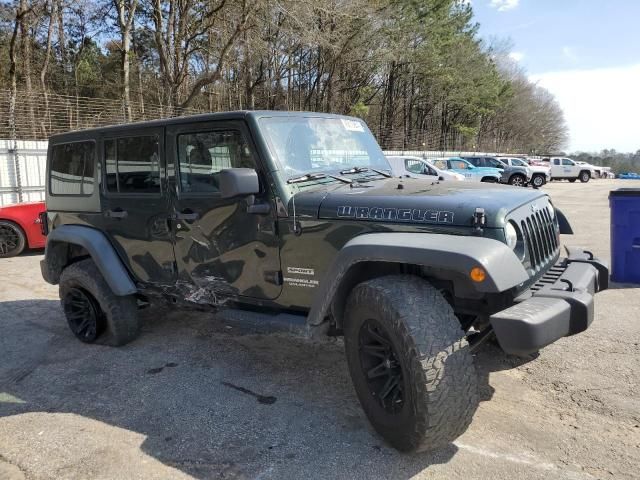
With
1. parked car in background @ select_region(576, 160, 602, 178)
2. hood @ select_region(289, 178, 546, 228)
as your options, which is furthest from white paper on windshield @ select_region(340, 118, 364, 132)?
parked car in background @ select_region(576, 160, 602, 178)

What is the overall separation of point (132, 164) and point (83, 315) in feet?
5.20

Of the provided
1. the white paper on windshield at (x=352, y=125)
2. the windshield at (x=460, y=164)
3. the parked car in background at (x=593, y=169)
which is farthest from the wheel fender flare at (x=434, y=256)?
the parked car in background at (x=593, y=169)

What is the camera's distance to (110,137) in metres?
4.48

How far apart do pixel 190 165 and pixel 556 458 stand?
10.00ft

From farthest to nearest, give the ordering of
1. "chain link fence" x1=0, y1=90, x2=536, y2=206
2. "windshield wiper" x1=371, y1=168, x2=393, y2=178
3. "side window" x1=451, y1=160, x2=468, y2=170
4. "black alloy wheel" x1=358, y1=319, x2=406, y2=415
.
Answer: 1. "side window" x1=451, y1=160, x2=468, y2=170
2. "chain link fence" x1=0, y1=90, x2=536, y2=206
3. "windshield wiper" x1=371, y1=168, x2=393, y2=178
4. "black alloy wheel" x1=358, y1=319, x2=406, y2=415

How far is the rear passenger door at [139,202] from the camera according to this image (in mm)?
4099

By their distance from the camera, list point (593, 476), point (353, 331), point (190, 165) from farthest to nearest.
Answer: point (190, 165)
point (353, 331)
point (593, 476)

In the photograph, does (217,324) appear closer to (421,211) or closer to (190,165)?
(190,165)

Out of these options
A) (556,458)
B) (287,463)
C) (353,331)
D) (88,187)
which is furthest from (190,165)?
(556,458)

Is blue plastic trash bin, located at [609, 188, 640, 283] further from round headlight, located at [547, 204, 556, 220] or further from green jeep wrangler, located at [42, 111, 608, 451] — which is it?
round headlight, located at [547, 204, 556, 220]

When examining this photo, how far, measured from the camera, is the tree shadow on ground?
2900 millimetres

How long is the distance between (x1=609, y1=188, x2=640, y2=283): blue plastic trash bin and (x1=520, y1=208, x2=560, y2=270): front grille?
11.5ft

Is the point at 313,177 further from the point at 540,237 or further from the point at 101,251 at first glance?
the point at 101,251

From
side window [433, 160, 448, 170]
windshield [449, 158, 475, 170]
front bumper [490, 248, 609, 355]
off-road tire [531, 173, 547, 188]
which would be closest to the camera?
front bumper [490, 248, 609, 355]
